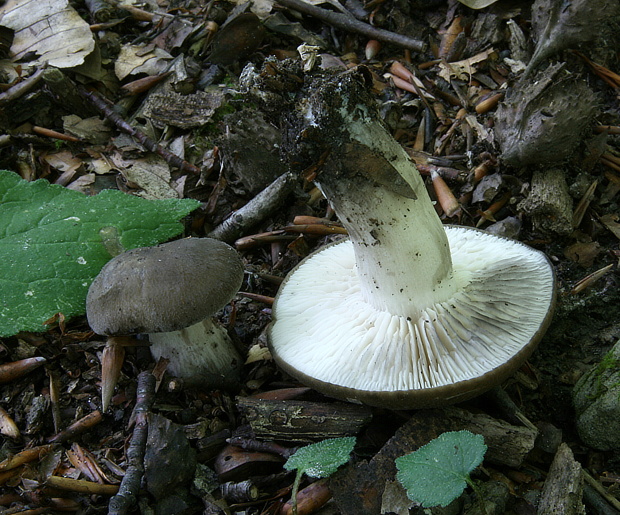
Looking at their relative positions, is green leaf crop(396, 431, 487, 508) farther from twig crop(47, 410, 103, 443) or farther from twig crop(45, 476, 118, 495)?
twig crop(47, 410, 103, 443)

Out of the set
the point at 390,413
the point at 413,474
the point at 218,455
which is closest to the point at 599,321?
the point at 390,413

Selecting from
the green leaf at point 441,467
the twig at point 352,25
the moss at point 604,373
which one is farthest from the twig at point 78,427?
the twig at point 352,25

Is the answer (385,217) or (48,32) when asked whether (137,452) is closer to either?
(385,217)

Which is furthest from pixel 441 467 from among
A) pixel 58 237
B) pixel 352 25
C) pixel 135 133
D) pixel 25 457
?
pixel 352 25

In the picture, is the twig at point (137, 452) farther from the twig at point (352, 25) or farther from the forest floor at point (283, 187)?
the twig at point (352, 25)

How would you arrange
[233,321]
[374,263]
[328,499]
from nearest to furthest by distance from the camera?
[328,499]
[374,263]
[233,321]

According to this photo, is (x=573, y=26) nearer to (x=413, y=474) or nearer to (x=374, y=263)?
(x=374, y=263)
